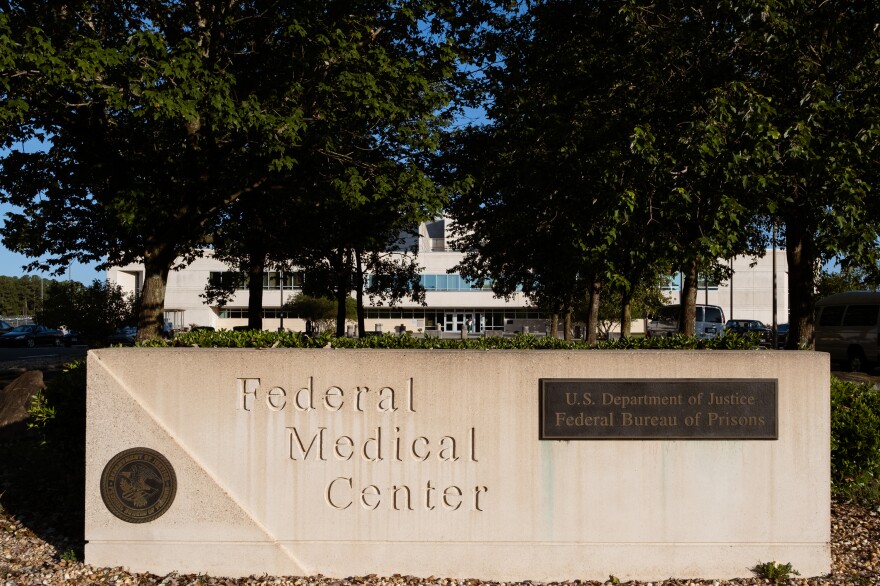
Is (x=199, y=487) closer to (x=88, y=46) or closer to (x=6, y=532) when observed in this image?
(x=6, y=532)

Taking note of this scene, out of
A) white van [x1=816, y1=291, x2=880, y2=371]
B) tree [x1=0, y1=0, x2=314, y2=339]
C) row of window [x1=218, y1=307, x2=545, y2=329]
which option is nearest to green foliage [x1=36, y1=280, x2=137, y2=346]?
tree [x1=0, y1=0, x2=314, y2=339]

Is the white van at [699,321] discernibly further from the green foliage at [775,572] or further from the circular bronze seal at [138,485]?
the circular bronze seal at [138,485]

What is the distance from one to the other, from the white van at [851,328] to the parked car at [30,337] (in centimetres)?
4168

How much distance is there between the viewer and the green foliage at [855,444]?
22.1ft

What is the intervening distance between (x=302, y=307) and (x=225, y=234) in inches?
1569

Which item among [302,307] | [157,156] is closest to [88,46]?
[157,156]

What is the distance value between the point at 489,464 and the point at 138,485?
2.65 metres

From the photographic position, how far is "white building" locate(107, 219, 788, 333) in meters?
73.2

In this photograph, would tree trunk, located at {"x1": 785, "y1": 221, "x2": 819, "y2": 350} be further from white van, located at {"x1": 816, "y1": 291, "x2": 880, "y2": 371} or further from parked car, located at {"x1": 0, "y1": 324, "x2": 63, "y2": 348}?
parked car, located at {"x1": 0, "y1": 324, "x2": 63, "y2": 348}

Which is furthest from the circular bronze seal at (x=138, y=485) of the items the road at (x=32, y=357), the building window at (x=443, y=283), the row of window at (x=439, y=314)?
the row of window at (x=439, y=314)

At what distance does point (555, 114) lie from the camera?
461 inches

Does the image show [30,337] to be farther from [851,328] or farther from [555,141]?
[851,328]

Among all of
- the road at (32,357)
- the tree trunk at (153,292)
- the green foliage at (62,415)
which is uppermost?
the tree trunk at (153,292)

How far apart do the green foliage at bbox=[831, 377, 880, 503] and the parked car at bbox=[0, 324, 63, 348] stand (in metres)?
46.3
